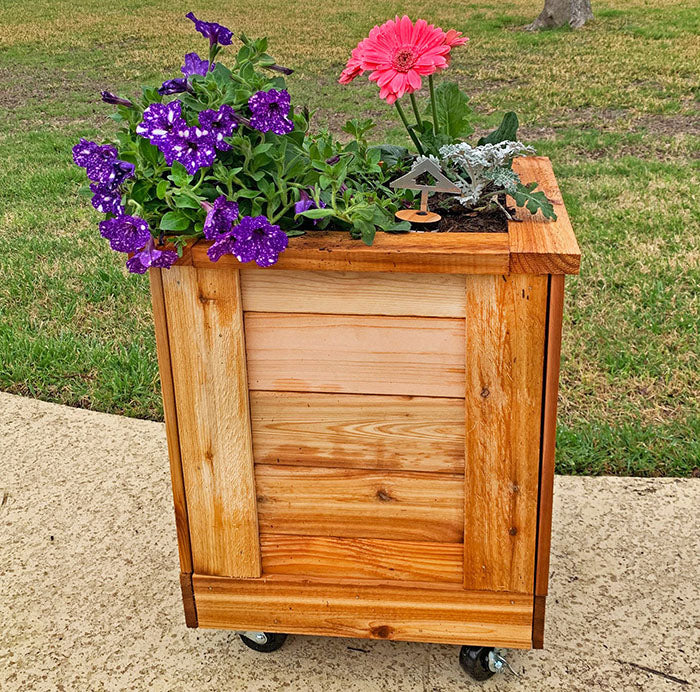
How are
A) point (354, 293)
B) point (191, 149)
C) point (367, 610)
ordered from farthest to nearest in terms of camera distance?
point (367, 610) < point (354, 293) < point (191, 149)

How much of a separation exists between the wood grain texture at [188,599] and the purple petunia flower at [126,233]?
70cm

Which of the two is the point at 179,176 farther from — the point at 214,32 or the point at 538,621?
the point at 538,621

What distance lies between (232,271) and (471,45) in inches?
348

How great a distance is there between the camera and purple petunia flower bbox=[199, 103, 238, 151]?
143 centimetres

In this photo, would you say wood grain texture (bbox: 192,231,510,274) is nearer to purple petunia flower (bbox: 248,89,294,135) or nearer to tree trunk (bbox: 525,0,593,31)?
purple petunia flower (bbox: 248,89,294,135)

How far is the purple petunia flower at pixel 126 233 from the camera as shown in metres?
1.45

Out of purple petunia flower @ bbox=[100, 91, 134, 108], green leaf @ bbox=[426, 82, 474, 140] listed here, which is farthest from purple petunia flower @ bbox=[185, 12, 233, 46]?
green leaf @ bbox=[426, 82, 474, 140]

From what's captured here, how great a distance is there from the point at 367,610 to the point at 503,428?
470 millimetres

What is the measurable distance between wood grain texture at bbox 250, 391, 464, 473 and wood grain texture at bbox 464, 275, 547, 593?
0.16 ft

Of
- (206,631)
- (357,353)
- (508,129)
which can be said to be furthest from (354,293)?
(206,631)

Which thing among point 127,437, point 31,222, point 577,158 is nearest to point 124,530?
point 127,437

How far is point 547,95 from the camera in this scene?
7.13 m

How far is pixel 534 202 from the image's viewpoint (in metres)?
1.63

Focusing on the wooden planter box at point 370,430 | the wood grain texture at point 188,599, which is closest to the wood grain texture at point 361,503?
the wooden planter box at point 370,430
